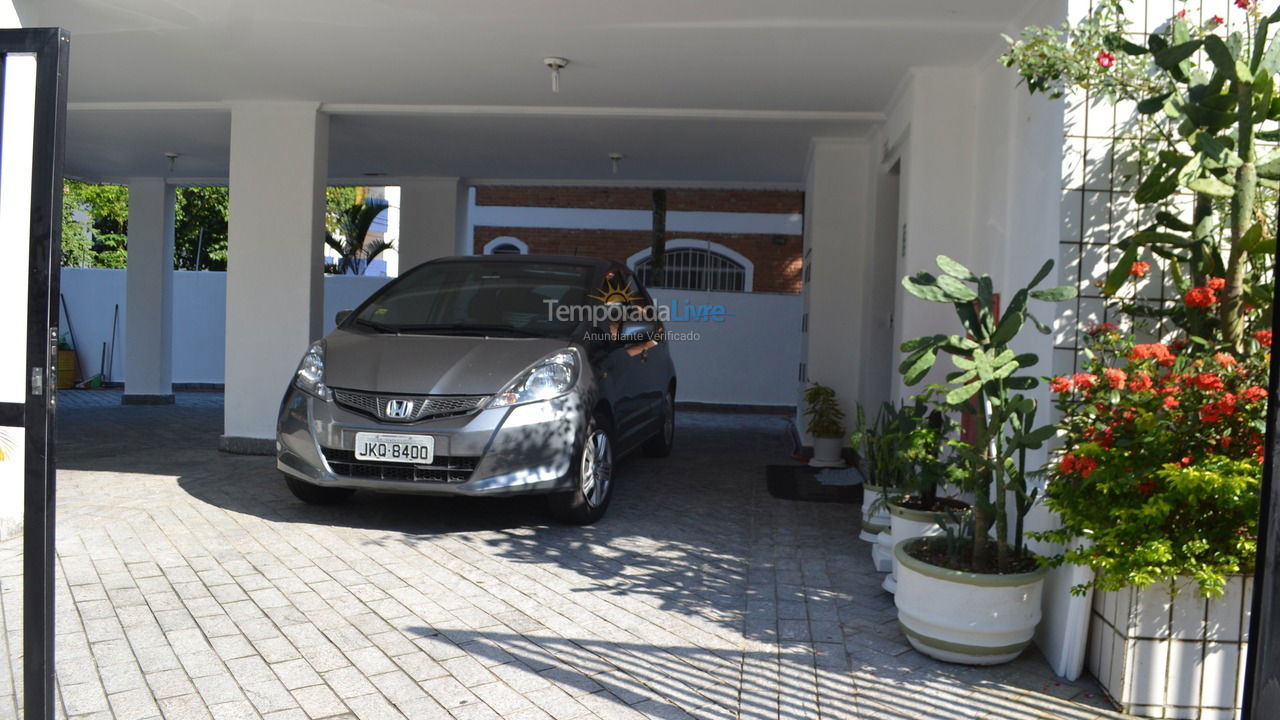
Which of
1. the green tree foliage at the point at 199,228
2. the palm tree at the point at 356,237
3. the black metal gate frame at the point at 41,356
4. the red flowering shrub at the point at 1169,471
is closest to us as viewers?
the black metal gate frame at the point at 41,356

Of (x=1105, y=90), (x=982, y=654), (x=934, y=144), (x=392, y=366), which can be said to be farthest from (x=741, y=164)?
(x=982, y=654)

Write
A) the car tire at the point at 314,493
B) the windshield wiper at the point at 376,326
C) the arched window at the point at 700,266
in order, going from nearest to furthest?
the car tire at the point at 314,493 < the windshield wiper at the point at 376,326 < the arched window at the point at 700,266

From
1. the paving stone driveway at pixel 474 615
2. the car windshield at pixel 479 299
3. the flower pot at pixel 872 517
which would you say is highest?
the car windshield at pixel 479 299

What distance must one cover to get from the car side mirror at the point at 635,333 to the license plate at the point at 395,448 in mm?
1654

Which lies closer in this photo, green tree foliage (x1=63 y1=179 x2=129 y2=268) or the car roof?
the car roof

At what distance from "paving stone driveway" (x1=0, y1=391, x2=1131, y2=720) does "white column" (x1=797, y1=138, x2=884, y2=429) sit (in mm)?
2610

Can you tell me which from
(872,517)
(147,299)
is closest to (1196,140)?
(872,517)

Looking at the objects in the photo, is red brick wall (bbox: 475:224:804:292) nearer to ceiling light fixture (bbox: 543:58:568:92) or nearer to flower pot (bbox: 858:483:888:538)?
ceiling light fixture (bbox: 543:58:568:92)

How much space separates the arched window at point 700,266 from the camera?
748 inches

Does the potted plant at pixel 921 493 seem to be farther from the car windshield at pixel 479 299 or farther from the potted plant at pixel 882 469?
the car windshield at pixel 479 299

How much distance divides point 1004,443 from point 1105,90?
56.2 inches

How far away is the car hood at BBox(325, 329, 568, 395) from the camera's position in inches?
202

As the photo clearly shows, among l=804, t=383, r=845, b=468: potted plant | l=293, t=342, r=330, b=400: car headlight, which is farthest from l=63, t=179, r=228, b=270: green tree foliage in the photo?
l=293, t=342, r=330, b=400: car headlight

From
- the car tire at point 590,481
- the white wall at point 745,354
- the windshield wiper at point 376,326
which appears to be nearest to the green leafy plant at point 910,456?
the car tire at point 590,481
